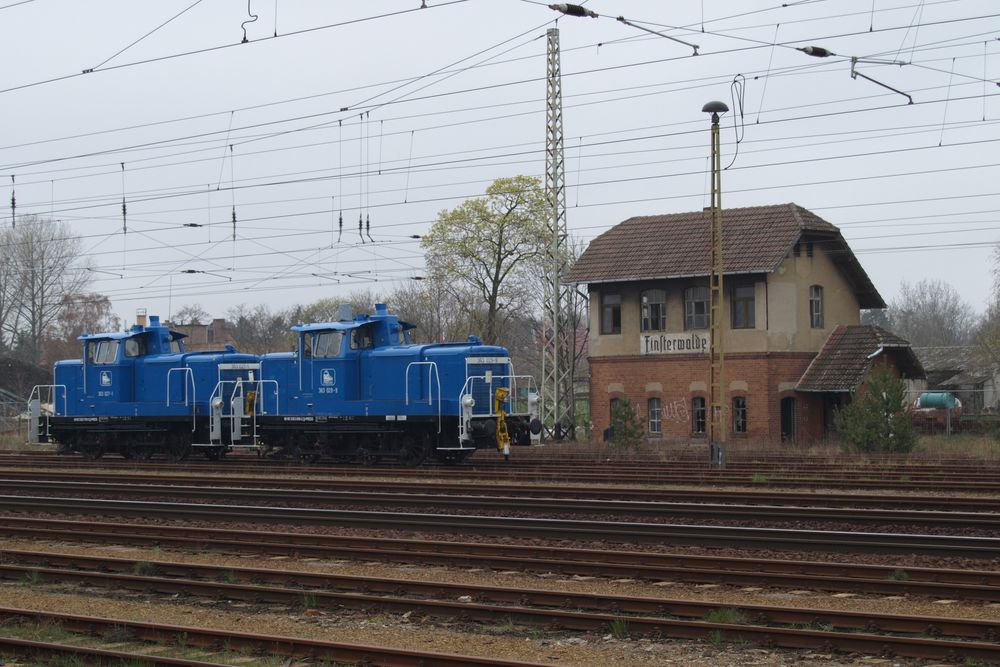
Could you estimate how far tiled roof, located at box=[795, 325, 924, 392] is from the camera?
37.0m

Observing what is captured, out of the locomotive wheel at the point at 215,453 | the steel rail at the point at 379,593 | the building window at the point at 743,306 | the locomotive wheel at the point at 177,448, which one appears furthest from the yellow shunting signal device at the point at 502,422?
the building window at the point at 743,306

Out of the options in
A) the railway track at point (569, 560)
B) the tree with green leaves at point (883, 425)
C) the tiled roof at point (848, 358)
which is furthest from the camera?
the tiled roof at point (848, 358)

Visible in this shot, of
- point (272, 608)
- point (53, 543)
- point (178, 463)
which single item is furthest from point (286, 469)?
point (272, 608)

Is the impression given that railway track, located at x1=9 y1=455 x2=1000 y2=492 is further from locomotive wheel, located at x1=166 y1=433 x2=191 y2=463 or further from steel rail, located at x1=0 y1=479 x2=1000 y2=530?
steel rail, located at x1=0 y1=479 x2=1000 y2=530

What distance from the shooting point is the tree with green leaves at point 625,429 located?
3123cm

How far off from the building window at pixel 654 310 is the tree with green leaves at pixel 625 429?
28.1 ft

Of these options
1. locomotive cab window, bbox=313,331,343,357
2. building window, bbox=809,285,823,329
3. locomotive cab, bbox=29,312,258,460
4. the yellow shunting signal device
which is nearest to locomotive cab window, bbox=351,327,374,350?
locomotive cab window, bbox=313,331,343,357

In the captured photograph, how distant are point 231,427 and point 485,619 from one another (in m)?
19.8

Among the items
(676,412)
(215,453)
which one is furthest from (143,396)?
(676,412)

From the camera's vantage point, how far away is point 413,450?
26.3 metres

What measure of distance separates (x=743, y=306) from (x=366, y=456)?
17.1 meters

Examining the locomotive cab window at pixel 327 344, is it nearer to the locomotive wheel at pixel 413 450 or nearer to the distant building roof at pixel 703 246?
the locomotive wheel at pixel 413 450

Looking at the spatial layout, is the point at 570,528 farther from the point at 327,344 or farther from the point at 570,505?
the point at 327,344

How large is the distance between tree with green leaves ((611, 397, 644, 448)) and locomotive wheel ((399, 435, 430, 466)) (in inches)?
292
